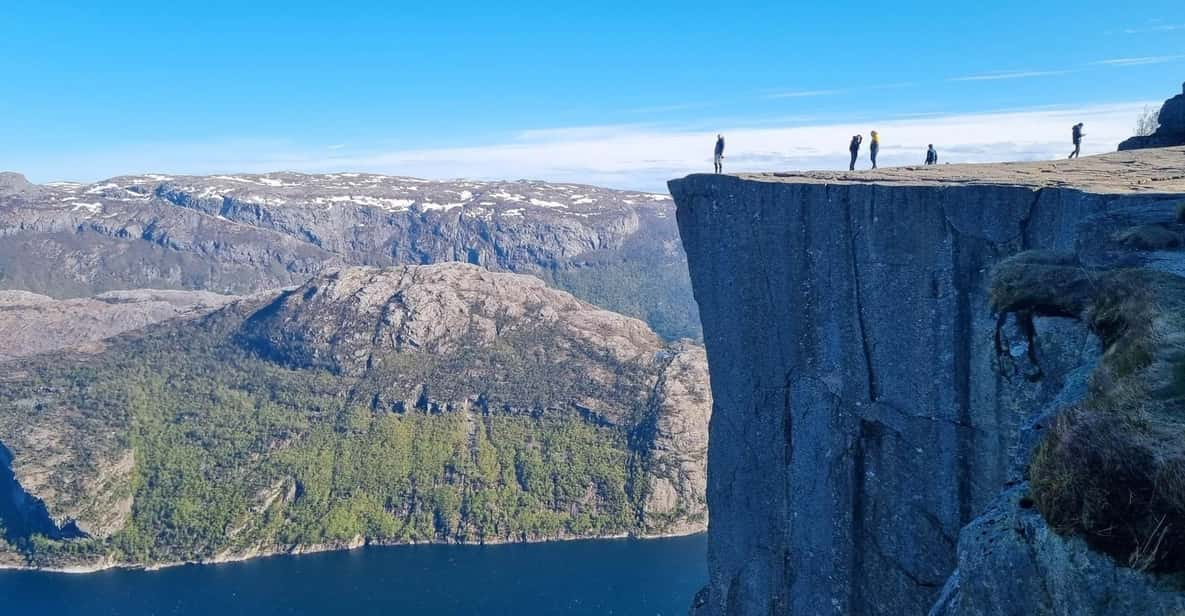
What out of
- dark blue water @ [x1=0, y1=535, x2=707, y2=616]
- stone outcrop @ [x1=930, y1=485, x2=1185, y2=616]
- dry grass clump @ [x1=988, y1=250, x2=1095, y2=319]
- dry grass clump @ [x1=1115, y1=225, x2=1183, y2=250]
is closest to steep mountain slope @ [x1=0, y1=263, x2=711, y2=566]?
dark blue water @ [x1=0, y1=535, x2=707, y2=616]

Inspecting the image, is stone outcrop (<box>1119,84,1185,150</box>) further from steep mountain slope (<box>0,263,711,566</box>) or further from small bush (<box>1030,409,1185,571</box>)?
steep mountain slope (<box>0,263,711,566</box>)

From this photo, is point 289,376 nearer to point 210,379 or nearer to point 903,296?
point 210,379

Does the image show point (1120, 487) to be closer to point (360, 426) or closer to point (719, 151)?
point (719, 151)

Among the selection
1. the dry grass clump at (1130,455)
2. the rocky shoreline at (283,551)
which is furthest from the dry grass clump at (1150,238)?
the rocky shoreline at (283,551)

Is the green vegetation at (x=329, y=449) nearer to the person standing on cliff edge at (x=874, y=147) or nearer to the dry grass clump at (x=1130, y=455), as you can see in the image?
the person standing on cliff edge at (x=874, y=147)

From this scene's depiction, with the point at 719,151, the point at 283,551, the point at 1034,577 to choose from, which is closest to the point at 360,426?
the point at 283,551

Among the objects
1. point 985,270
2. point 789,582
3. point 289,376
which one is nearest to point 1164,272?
point 985,270

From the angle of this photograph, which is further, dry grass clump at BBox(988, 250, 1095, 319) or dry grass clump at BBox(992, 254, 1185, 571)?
dry grass clump at BBox(988, 250, 1095, 319)
